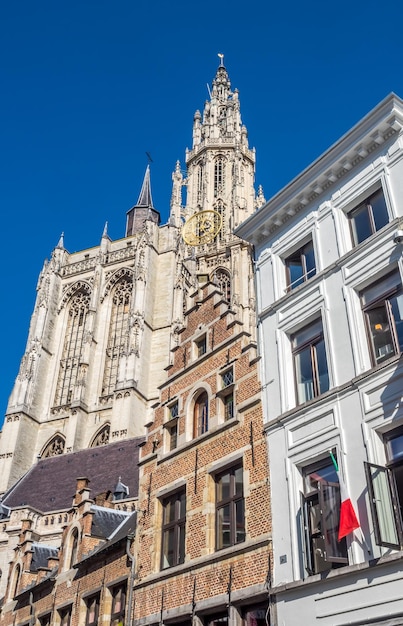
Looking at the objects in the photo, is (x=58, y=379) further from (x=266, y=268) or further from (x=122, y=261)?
(x=266, y=268)

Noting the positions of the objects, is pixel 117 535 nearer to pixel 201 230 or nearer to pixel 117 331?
pixel 117 331

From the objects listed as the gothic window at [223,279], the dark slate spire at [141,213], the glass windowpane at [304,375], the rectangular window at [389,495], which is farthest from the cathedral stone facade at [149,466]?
the dark slate spire at [141,213]

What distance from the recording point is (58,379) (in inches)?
1976

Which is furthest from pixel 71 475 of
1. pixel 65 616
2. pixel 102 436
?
pixel 102 436

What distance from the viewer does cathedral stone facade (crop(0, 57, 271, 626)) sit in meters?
11.8

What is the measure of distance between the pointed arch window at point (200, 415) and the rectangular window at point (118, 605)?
12.2ft

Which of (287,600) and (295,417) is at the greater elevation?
(295,417)

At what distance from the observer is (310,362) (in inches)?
Answer: 468

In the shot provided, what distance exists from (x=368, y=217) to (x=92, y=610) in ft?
34.6

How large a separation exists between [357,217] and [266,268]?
8.22ft

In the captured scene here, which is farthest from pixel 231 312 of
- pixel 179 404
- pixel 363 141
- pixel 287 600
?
pixel 287 600

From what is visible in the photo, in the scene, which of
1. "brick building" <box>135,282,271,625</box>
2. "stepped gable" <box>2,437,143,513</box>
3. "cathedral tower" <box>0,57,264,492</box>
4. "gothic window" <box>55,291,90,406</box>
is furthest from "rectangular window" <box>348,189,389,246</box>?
"gothic window" <box>55,291,90,406</box>

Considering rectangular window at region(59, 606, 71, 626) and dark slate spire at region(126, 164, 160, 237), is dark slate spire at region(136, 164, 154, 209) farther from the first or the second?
rectangular window at region(59, 606, 71, 626)

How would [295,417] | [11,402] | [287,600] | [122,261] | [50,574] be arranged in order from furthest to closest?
[122,261], [11,402], [50,574], [295,417], [287,600]
